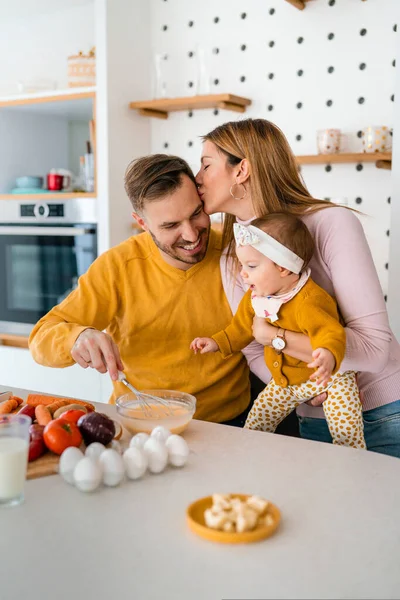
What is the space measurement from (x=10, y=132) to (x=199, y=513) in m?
3.32

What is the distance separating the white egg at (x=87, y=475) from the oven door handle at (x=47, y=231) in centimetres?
246

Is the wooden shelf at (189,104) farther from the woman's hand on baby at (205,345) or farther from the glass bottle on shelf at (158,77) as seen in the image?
the woman's hand on baby at (205,345)

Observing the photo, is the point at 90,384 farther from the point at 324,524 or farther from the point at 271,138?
the point at 324,524

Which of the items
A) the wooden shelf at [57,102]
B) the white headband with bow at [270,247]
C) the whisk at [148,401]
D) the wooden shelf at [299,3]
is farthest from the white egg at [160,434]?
the wooden shelf at [57,102]

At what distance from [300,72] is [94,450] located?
2550 millimetres

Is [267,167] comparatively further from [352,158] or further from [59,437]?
[352,158]

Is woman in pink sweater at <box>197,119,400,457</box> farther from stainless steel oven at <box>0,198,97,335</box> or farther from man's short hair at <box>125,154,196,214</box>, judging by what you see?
stainless steel oven at <box>0,198,97,335</box>

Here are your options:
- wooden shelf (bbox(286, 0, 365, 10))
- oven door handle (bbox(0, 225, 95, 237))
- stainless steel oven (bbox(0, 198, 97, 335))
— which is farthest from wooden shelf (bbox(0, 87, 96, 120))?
wooden shelf (bbox(286, 0, 365, 10))

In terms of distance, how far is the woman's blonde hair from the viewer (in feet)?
5.84

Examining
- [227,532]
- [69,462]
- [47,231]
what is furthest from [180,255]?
[47,231]

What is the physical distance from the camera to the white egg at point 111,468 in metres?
1.20

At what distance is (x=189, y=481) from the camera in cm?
124

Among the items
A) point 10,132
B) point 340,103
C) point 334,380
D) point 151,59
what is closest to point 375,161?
point 340,103

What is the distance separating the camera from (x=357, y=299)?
1636mm
